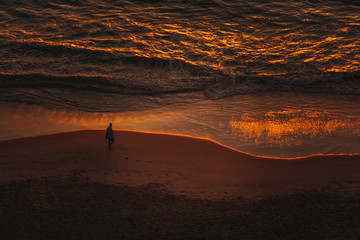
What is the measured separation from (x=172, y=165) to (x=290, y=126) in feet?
12.6

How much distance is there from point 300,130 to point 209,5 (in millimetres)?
11856

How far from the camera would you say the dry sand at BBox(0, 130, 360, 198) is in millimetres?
7387

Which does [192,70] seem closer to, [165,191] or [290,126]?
[290,126]

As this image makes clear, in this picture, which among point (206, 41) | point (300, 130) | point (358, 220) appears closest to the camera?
point (358, 220)

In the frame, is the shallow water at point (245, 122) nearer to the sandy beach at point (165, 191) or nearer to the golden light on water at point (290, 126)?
the golden light on water at point (290, 126)

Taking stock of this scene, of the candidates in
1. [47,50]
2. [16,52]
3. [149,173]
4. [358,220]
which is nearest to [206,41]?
[47,50]

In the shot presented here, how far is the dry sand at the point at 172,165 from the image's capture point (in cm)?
739

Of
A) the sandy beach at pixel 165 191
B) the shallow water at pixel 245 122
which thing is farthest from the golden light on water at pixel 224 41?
the sandy beach at pixel 165 191

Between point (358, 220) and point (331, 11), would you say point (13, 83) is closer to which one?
point (358, 220)

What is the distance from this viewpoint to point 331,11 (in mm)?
19094

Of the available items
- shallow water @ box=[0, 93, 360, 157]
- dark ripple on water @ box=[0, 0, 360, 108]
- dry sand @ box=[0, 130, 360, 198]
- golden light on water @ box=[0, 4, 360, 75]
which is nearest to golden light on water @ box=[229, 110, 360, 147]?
shallow water @ box=[0, 93, 360, 157]

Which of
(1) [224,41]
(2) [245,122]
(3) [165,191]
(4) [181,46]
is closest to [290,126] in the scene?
(2) [245,122]

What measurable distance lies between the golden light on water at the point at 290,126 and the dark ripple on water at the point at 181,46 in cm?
187

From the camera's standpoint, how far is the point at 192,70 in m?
13.3
